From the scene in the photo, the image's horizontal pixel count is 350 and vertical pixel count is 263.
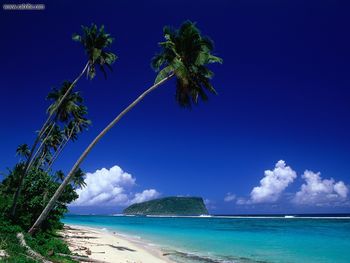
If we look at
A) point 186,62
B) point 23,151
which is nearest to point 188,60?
Answer: point 186,62

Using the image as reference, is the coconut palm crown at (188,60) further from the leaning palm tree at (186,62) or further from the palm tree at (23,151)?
the palm tree at (23,151)

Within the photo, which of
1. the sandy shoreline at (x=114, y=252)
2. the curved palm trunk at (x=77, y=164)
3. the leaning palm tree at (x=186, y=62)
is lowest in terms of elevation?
the sandy shoreline at (x=114, y=252)

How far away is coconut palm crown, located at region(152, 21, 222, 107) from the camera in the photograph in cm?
1822

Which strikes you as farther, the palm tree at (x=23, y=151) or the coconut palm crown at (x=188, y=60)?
the palm tree at (x=23, y=151)

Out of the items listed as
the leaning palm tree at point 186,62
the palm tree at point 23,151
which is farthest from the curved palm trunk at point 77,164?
the palm tree at point 23,151

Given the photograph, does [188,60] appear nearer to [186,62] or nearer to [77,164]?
[186,62]

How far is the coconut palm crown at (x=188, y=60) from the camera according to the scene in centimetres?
1822

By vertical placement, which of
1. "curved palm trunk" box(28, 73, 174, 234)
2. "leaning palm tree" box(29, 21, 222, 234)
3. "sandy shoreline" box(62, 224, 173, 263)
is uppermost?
"leaning palm tree" box(29, 21, 222, 234)

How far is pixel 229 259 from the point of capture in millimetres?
20062

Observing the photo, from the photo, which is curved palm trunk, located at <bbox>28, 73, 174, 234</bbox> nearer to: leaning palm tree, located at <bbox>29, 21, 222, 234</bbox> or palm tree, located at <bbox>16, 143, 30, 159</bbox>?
leaning palm tree, located at <bbox>29, 21, 222, 234</bbox>

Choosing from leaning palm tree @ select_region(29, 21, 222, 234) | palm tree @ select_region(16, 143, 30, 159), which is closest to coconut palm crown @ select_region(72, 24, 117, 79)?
leaning palm tree @ select_region(29, 21, 222, 234)

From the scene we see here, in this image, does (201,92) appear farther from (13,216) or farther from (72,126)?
(72,126)

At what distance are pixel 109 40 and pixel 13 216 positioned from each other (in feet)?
40.2

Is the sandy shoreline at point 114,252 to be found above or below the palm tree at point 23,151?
below
